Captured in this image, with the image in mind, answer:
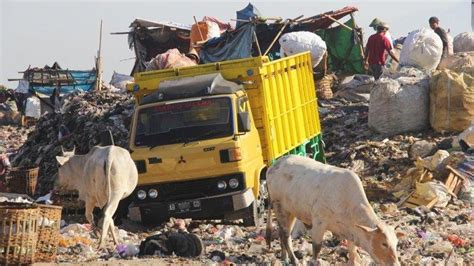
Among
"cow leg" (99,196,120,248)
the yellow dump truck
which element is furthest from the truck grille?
"cow leg" (99,196,120,248)

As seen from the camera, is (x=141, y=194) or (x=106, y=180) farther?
(x=141, y=194)

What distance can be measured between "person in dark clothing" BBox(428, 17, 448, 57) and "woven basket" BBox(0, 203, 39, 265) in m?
12.3

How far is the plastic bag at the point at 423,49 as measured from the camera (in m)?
17.7

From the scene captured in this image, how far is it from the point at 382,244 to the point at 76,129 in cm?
1269

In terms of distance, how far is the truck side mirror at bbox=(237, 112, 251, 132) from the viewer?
10734 millimetres

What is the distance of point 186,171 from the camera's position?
10.7 metres

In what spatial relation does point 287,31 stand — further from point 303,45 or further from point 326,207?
point 326,207

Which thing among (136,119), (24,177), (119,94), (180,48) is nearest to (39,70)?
(180,48)

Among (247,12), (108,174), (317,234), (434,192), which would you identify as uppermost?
(247,12)

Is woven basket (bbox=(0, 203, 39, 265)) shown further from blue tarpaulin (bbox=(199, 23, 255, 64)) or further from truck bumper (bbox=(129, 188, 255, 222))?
blue tarpaulin (bbox=(199, 23, 255, 64))

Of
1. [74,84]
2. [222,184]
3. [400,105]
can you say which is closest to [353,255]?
[222,184]

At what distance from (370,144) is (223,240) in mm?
6271

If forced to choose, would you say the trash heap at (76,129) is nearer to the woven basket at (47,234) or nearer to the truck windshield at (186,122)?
the truck windshield at (186,122)

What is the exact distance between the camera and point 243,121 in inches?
424
